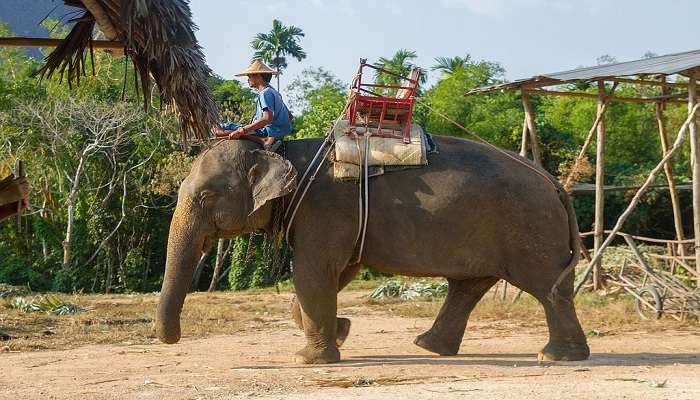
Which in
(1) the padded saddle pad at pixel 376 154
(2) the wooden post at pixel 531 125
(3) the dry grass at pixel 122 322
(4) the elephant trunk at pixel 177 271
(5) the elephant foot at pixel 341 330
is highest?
(2) the wooden post at pixel 531 125

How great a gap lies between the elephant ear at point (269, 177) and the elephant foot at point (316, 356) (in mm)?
1346

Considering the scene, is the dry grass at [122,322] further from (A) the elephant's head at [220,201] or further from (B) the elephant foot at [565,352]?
(B) the elephant foot at [565,352]

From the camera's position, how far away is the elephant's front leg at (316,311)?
9.11 meters

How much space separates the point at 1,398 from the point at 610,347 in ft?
19.4

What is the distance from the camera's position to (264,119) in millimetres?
9312

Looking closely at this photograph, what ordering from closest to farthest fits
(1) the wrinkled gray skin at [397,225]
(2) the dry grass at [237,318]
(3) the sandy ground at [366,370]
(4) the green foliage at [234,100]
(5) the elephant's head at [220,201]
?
(3) the sandy ground at [366,370] < (5) the elephant's head at [220,201] < (1) the wrinkled gray skin at [397,225] < (2) the dry grass at [237,318] < (4) the green foliage at [234,100]

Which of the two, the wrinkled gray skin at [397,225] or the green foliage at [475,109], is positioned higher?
the green foliage at [475,109]

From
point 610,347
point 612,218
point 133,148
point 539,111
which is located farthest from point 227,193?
point 539,111

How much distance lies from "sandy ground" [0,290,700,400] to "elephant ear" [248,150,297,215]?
1.49 m

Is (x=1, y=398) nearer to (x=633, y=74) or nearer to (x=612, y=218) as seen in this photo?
(x=633, y=74)

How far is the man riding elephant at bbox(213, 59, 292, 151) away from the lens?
368 inches

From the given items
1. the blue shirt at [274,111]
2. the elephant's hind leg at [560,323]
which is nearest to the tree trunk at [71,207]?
the blue shirt at [274,111]

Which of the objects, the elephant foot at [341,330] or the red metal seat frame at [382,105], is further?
the elephant foot at [341,330]

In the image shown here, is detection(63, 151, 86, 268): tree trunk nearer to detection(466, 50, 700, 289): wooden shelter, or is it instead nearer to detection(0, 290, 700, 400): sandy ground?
detection(466, 50, 700, 289): wooden shelter
